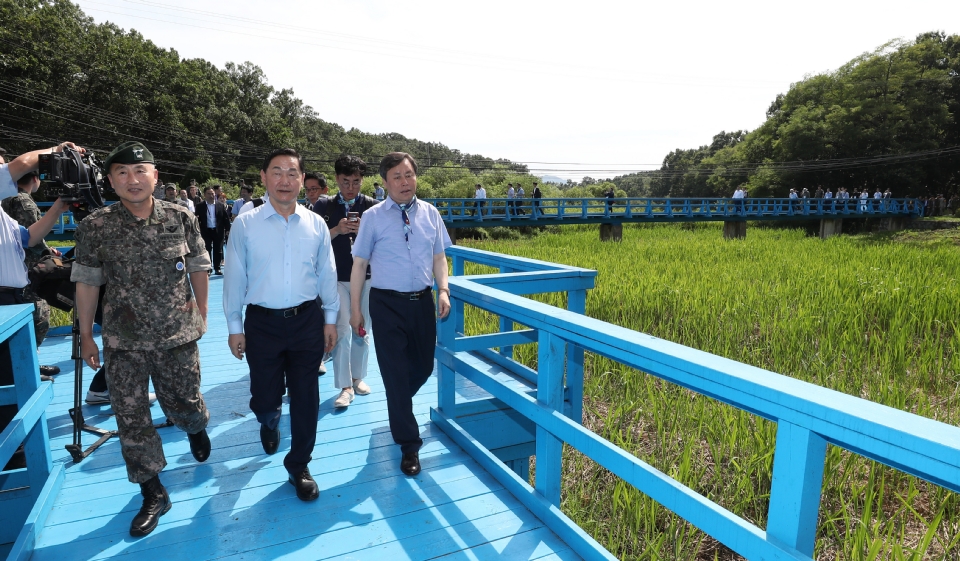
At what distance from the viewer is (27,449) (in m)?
2.24

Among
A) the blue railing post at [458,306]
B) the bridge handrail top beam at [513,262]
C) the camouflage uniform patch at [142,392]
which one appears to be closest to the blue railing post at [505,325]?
the bridge handrail top beam at [513,262]

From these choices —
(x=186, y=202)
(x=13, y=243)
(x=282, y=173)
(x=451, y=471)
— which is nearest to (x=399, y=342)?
(x=451, y=471)

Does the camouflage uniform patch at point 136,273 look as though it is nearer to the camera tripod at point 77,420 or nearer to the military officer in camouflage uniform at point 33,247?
the camera tripod at point 77,420

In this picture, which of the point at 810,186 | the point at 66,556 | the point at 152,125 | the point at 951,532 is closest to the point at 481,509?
the point at 66,556

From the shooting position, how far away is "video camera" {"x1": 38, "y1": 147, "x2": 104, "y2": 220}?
2.40 metres

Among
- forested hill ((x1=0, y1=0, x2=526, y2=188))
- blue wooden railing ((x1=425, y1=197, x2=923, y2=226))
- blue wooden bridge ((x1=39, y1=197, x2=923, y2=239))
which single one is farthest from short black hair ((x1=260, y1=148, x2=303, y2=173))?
forested hill ((x1=0, y1=0, x2=526, y2=188))

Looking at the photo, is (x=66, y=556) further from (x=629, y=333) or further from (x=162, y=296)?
(x=629, y=333)

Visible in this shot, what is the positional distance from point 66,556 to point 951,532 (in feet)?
12.3

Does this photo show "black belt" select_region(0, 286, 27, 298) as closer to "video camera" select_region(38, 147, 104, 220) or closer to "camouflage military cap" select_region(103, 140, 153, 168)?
"video camera" select_region(38, 147, 104, 220)

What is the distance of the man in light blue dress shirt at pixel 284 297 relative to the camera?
227 cm

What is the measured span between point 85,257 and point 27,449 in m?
0.86

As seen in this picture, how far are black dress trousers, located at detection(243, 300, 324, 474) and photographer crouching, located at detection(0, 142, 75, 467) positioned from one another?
112 centimetres

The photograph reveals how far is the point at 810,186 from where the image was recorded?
39.0m

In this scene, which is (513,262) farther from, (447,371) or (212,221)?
(212,221)
